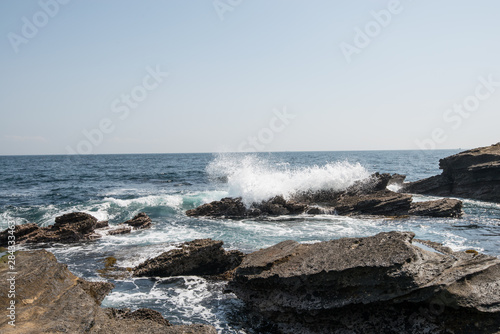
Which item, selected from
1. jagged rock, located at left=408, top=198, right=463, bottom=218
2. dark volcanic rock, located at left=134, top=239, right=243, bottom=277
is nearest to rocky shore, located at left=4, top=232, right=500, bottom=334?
dark volcanic rock, located at left=134, top=239, right=243, bottom=277

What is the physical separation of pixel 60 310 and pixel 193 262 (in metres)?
4.74

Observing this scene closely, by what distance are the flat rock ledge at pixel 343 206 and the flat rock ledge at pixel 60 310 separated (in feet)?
40.5

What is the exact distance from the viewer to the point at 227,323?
6648 mm

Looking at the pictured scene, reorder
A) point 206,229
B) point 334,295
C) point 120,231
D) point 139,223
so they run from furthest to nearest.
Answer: point 139,223
point 206,229
point 120,231
point 334,295

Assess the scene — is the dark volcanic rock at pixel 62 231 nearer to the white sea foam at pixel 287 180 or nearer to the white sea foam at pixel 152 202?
the white sea foam at pixel 152 202

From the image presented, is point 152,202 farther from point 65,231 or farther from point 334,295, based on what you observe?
point 334,295

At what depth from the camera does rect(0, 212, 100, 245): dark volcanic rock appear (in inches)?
519

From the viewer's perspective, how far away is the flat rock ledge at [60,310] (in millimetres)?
4330

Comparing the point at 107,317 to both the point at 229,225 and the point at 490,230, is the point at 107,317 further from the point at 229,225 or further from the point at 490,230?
the point at 490,230

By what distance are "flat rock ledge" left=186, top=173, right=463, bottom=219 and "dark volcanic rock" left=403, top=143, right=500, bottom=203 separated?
6304 mm

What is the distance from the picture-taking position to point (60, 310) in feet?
15.4
